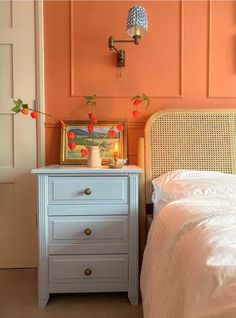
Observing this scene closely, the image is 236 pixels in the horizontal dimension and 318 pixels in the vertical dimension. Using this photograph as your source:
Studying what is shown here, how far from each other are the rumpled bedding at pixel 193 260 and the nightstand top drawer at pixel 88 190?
33 centimetres

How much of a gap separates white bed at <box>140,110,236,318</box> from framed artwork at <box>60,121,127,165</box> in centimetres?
21

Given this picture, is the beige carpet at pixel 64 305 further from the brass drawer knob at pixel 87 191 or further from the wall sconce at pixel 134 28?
the wall sconce at pixel 134 28

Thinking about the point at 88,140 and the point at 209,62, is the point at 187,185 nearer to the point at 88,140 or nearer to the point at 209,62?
the point at 88,140

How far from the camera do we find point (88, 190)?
1.77 meters

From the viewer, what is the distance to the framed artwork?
223 centimetres

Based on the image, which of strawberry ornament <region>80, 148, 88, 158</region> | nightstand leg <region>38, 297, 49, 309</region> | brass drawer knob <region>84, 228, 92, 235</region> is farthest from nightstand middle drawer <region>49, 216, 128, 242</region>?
strawberry ornament <region>80, 148, 88, 158</region>

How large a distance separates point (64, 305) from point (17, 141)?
4.19 ft

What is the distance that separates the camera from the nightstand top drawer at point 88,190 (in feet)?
5.81

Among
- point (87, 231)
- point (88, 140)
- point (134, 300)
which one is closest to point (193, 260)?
point (87, 231)

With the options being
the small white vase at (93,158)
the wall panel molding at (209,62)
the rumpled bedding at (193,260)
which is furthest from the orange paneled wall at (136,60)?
the rumpled bedding at (193,260)

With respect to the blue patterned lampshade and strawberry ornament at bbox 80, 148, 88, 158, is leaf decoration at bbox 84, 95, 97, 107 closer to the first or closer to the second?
strawberry ornament at bbox 80, 148, 88, 158

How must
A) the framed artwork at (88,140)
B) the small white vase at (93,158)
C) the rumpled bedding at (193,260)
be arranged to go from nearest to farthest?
1. the rumpled bedding at (193,260)
2. the small white vase at (93,158)
3. the framed artwork at (88,140)

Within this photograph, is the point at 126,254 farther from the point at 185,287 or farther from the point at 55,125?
the point at 55,125

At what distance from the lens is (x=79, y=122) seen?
2.26 metres
